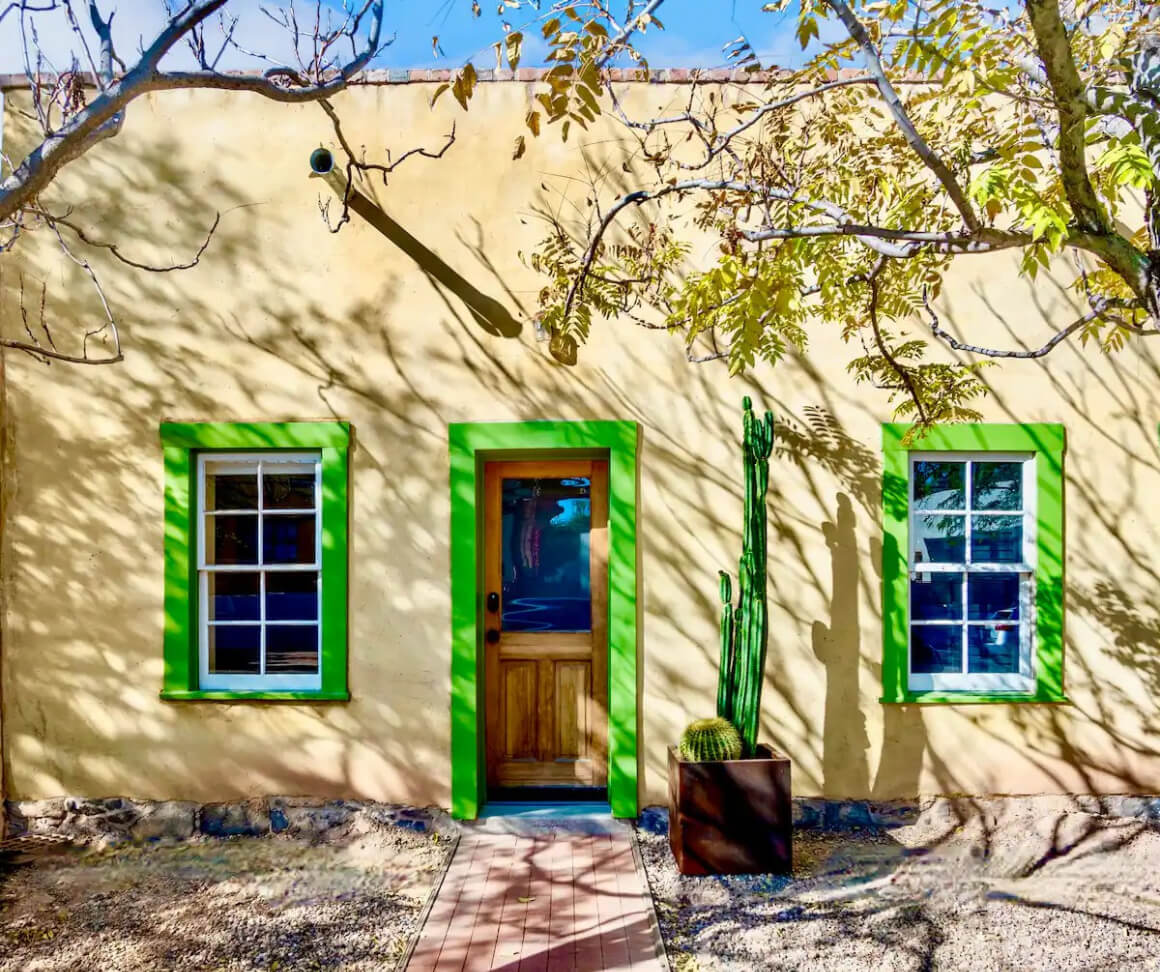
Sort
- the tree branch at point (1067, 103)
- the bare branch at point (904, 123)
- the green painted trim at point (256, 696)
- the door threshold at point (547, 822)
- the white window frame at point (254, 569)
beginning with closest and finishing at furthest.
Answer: the tree branch at point (1067, 103) → the bare branch at point (904, 123) → the door threshold at point (547, 822) → the green painted trim at point (256, 696) → the white window frame at point (254, 569)

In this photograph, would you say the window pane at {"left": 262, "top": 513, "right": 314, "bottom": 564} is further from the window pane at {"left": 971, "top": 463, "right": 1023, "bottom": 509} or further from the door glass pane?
the window pane at {"left": 971, "top": 463, "right": 1023, "bottom": 509}

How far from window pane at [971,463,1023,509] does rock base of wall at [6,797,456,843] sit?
4.22 m

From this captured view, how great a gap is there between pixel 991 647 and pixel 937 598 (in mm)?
505

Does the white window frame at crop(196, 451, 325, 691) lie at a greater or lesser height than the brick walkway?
greater

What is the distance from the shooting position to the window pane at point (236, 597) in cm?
602

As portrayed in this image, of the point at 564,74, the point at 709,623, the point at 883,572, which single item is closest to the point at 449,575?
the point at 709,623

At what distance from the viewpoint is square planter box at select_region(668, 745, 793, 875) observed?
495 cm

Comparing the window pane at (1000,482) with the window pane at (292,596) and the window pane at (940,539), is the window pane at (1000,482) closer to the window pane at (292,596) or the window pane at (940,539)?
the window pane at (940,539)

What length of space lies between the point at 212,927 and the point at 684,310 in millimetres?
4082

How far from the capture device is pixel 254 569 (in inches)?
231

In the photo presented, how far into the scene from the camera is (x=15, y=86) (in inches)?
230

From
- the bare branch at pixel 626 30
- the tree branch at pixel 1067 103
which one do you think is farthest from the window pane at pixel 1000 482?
the bare branch at pixel 626 30

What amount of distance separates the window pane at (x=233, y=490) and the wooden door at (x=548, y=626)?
5.32ft

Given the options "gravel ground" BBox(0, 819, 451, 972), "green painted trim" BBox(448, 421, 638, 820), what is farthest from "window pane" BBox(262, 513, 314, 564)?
"gravel ground" BBox(0, 819, 451, 972)
